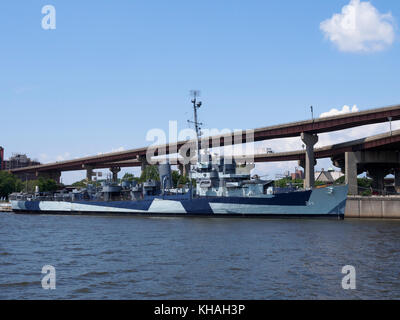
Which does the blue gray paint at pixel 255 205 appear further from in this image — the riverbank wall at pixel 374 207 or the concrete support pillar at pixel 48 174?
the concrete support pillar at pixel 48 174

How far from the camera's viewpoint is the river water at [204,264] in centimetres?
1728

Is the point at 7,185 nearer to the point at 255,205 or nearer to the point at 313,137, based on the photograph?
the point at 313,137

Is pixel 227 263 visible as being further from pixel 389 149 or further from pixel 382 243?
pixel 389 149

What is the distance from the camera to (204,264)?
2250 centimetres

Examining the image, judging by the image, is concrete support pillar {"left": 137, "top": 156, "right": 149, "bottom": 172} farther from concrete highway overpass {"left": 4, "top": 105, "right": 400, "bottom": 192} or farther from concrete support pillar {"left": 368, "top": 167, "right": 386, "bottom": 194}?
concrete support pillar {"left": 368, "top": 167, "right": 386, "bottom": 194}

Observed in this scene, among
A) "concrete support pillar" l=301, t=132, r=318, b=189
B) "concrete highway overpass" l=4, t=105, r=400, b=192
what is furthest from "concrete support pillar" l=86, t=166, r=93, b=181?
"concrete support pillar" l=301, t=132, r=318, b=189

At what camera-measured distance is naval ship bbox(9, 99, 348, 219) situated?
4925 cm

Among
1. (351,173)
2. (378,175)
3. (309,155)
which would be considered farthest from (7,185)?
(378,175)

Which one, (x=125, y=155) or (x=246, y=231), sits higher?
(x=125, y=155)

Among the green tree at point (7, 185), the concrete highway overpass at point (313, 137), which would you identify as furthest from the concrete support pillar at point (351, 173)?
the green tree at point (7, 185)

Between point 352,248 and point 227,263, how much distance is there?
32.4 feet
